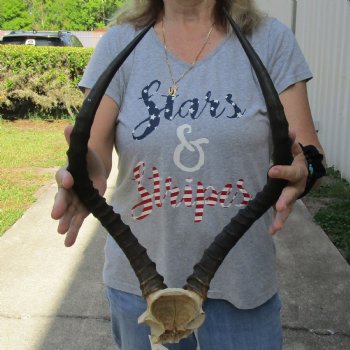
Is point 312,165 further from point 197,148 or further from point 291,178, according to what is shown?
point 197,148

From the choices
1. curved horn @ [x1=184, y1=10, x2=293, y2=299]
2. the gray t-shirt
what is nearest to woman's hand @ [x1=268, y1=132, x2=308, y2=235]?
curved horn @ [x1=184, y1=10, x2=293, y2=299]

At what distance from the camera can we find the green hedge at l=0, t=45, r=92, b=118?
13.2 m

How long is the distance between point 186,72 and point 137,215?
0.54 m

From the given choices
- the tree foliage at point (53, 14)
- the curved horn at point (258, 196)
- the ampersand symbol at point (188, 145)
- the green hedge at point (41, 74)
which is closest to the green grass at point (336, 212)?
the ampersand symbol at point (188, 145)

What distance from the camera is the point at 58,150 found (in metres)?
10.9

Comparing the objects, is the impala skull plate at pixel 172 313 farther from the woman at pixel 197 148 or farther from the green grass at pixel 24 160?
the green grass at pixel 24 160

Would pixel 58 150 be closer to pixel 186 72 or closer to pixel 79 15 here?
pixel 186 72

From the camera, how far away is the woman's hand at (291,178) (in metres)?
1.67

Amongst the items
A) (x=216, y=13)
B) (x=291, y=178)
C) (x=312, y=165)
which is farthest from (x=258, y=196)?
(x=216, y=13)

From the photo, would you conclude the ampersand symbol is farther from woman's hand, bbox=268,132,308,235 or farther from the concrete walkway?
the concrete walkway

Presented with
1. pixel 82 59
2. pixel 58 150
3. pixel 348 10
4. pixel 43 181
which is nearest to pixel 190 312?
pixel 348 10

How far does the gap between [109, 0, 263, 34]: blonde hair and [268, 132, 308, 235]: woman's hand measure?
1.89 ft

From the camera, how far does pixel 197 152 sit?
6.64ft

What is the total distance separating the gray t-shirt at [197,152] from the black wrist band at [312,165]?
0.51ft
